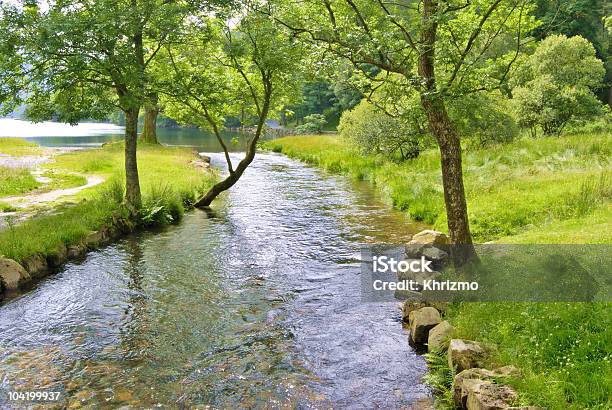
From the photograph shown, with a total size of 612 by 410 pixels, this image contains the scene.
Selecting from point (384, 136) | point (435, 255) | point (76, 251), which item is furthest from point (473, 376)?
point (384, 136)

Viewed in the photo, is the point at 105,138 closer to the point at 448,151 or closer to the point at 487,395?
the point at 448,151

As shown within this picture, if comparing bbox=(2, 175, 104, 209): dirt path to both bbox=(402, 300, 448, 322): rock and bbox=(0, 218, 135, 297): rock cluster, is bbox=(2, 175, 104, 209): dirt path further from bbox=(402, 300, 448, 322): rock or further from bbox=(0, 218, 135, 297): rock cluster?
bbox=(402, 300, 448, 322): rock

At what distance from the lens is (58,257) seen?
13.1 metres

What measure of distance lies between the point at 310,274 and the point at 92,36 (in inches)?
372

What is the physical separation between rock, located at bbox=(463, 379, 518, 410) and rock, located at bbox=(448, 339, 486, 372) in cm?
70

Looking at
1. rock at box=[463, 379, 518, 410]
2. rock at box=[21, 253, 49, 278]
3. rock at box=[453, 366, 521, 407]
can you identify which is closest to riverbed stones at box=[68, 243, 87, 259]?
rock at box=[21, 253, 49, 278]

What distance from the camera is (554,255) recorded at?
9.51 m

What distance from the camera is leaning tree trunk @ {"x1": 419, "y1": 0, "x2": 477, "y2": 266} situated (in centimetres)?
940

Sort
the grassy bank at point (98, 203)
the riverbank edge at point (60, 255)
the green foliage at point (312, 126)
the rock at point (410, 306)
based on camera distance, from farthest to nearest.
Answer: the green foliage at point (312, 126)
the grassy bank at point (98, 203)
the riverbank edge at point (60, 255)
the rock at point (410, 306)

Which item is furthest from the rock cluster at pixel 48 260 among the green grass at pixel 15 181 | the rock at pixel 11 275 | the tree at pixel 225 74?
the green grass at pixel 15 181

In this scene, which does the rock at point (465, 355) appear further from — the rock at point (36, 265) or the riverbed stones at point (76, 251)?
the riverbed stones at point (76, 251)

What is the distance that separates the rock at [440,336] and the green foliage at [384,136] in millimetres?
19904

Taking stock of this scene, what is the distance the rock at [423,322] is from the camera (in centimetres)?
881

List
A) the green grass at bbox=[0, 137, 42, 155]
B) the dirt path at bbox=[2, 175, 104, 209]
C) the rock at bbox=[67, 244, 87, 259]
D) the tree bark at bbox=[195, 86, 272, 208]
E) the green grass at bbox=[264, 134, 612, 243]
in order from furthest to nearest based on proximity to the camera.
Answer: the green grass at bbox=[0, 137, 42, 155]
the tree bark at bbox=[195, 86, 272, 208]
the dirt path at bbox=[2, 175, 104, 209]
the green grass at bbox=[264, 134, 612, 243]
the rock at bbox=[67, 244, 87, 259]
